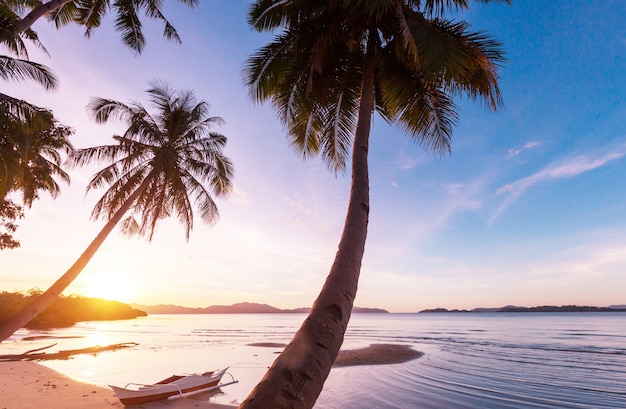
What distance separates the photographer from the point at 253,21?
8.82m

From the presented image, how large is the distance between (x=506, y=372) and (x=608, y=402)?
22.9ft

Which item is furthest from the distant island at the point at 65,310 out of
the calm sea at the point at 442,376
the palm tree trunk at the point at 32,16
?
the palm tree trunk at the point at 32,16

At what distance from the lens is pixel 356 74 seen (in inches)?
357

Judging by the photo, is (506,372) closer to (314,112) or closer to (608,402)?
(608,402)

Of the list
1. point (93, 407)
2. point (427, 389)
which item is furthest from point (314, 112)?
point (427, 389)

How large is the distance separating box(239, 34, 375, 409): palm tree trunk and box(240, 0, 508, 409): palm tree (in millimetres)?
24

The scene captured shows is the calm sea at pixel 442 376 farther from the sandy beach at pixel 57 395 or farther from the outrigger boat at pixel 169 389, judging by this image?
the sandy beach at pixel 57 395

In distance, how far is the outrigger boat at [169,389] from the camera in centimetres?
1079

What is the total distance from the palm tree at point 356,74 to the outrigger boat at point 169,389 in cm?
903

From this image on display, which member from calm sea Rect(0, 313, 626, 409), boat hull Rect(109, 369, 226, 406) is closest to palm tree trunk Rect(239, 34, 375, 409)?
boat hull Rect(109, 369, 226, 406)

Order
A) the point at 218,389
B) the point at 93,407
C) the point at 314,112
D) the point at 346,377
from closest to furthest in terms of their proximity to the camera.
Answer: the point at 314,112, the point at 93,407, the point at 218,389, the point at 346,377

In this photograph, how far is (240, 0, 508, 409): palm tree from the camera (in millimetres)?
6079

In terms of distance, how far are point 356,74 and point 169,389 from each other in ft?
37.8

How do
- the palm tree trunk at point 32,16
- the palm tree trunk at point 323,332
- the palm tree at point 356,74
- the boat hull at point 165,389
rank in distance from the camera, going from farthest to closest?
the boat hull at point 165,389
the palm tree trunk at point 32,16
the palm tree at point 356,74
the palm tree trunk at point 323,332
